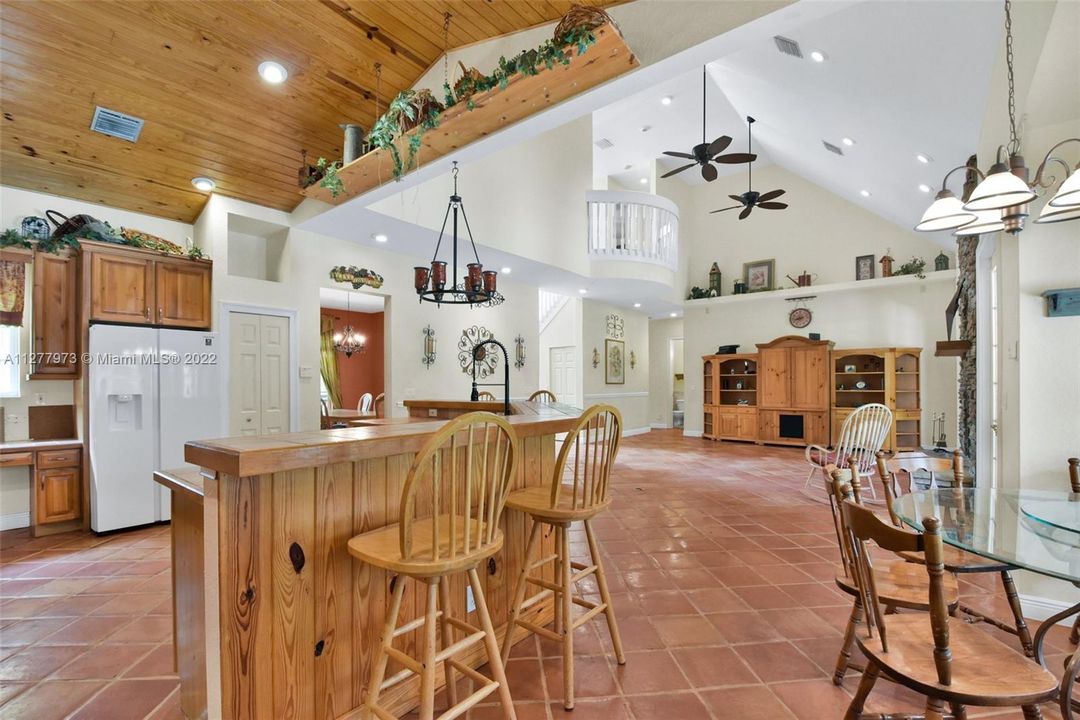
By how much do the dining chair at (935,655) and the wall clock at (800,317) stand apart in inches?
333

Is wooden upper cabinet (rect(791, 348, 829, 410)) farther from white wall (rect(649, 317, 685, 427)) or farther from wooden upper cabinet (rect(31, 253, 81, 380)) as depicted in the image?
wooden upper cabinet (rect(31, 253, 81, 380))

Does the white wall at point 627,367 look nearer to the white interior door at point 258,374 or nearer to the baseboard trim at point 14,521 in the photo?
the white interior door at point 258,374

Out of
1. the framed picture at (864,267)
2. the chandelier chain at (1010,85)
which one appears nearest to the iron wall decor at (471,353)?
the chandelier chain at (1010,85)

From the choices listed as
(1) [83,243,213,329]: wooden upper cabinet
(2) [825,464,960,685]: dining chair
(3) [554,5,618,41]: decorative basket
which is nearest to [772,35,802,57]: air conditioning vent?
(3) [554,5,618,41]: decorative basket

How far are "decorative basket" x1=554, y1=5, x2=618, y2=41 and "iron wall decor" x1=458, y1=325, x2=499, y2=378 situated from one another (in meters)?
4.65

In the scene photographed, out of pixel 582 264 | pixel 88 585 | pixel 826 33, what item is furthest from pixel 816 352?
pixel 88 585

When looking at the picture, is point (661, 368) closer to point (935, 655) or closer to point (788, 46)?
point (788, 46)

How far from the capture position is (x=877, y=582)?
6.20 feet

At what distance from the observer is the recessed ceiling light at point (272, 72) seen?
329 centimetres

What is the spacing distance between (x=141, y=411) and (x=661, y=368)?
9.96 meters

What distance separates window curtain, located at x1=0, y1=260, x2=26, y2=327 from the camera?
12.2ft

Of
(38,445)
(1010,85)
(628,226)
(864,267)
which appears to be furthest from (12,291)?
(864,267)

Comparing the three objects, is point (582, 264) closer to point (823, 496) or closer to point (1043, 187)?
point (823, 496)

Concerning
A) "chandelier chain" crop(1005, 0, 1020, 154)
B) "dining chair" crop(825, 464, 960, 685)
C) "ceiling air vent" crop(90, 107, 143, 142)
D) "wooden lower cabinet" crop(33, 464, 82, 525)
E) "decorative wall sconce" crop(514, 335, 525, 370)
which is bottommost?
"wooden lower cabinet" crop(33, 464, 82, 525)
